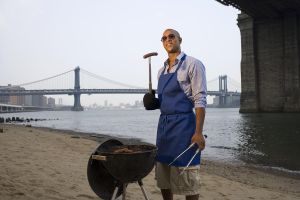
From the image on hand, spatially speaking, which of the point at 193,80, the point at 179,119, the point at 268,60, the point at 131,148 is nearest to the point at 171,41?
the point at 193,80

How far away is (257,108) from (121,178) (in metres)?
46.7

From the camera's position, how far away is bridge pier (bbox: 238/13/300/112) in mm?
46469

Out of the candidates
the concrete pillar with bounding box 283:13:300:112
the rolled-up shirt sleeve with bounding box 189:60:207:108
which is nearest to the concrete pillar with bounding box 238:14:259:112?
the concrete pillar with bounding box 283:13:300:112

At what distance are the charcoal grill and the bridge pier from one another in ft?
148

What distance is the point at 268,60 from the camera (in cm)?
4850

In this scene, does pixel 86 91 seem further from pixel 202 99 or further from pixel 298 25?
pixel 202 99

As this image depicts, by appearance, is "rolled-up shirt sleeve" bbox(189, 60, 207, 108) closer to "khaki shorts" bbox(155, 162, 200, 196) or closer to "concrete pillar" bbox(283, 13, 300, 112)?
"khaki shorts" bbox(155, 162, 200, 196)

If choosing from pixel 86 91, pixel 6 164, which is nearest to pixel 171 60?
pixel 6 164

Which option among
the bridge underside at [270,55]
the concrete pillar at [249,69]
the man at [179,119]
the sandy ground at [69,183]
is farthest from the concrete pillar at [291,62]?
the man at [179,119]

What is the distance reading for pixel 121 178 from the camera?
3166mm

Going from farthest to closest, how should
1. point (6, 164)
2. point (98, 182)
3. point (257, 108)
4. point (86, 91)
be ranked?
point (86, 91)
point (257, 108)
point (6, 164)
point (98, 182)

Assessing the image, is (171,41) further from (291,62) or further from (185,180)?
(291,62)

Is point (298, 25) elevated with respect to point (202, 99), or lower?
elevated

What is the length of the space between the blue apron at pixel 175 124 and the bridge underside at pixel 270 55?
44562 millimetres
